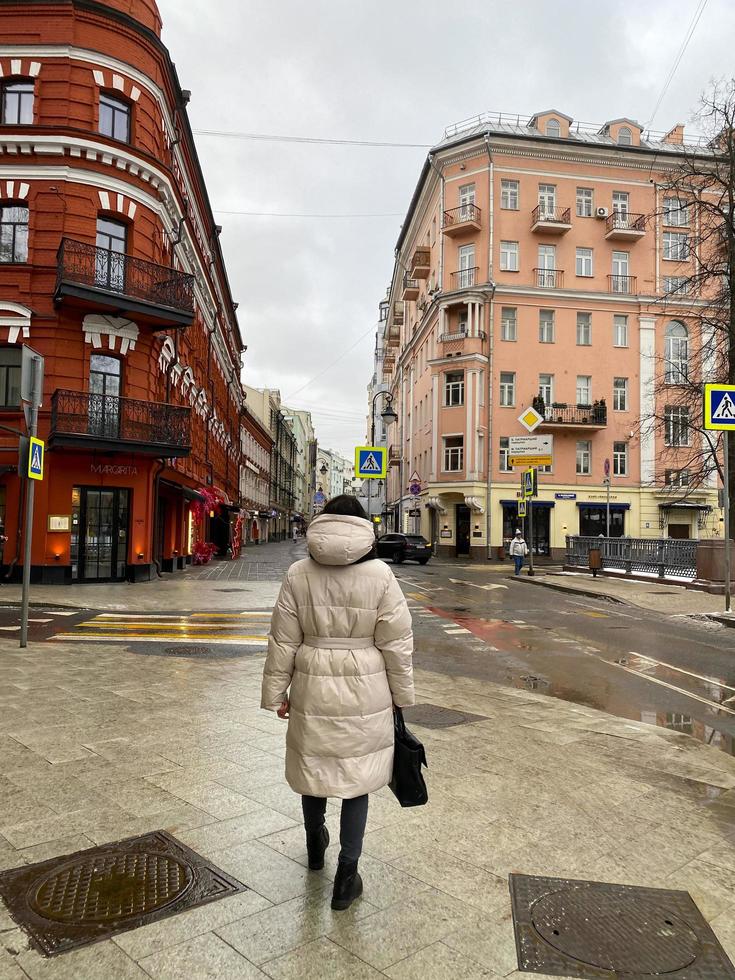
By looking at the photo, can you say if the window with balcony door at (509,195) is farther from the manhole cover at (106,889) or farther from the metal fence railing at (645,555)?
the manhole cover at (106,889)

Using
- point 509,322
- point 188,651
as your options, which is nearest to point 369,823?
point 188,651

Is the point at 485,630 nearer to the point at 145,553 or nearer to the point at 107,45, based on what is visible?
the point at 145,553

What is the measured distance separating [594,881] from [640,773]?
6.22 ft

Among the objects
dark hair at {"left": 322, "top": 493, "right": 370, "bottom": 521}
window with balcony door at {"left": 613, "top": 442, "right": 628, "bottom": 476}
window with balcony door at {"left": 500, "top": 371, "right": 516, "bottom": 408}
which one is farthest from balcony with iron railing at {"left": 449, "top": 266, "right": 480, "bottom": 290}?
dark hair at {"left": 322, "top": 493, "right": 370, "bottom": 521}

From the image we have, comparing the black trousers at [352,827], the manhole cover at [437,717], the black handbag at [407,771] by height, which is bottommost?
the manhole cover at [437,717]

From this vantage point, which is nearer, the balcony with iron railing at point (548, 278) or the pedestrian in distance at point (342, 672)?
the pedestrian in distance at point (342, 672)

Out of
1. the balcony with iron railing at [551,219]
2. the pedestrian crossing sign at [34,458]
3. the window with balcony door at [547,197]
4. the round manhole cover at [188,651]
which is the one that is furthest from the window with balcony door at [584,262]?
the round manhole cover at [188,651]

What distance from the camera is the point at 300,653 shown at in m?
3.38

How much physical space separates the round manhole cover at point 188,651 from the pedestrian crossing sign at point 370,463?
878 cm

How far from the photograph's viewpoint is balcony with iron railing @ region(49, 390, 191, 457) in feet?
63.2

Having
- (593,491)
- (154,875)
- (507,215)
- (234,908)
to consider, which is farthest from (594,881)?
(507,215)

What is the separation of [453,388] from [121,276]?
81.3 feet

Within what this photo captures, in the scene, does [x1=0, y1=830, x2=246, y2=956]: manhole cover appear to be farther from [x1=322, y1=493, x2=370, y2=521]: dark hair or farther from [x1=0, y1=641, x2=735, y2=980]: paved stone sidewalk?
[x1=322, y1=493, x2=370, y2=521]: dark hair

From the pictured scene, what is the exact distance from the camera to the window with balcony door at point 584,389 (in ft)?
139
